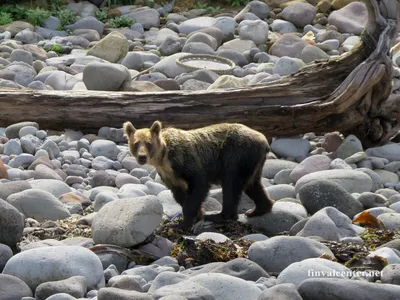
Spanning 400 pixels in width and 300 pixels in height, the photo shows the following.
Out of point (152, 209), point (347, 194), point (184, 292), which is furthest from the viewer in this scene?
point (347, 194)

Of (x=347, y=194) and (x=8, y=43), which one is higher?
(x=347, y=194)

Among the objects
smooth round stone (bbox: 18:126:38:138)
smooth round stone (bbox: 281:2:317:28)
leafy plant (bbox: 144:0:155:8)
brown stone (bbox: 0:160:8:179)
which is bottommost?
leafy plant (bbox: 144:0:155:8)

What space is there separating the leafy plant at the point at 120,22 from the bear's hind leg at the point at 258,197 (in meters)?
10.1

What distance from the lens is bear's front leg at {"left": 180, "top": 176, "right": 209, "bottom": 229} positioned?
8.05m

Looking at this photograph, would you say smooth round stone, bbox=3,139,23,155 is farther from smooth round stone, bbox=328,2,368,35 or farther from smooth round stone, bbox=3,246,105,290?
smooth round stone, bbox=328,2,368,35

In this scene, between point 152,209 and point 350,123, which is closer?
point 152,209

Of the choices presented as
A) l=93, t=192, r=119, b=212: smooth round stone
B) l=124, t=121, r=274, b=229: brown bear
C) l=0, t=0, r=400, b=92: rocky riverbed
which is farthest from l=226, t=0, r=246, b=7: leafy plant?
l=124, t=121, r=274, b=229: brown bear

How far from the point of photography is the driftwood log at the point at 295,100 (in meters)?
10.7

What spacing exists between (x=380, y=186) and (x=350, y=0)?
915 cm

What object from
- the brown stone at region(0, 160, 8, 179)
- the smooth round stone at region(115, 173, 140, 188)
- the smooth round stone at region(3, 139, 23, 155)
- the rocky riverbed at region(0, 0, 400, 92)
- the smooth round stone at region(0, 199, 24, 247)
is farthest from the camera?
the rocky riverbed at region(0, 0, 400, 92)

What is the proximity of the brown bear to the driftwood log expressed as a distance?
243 centimetres

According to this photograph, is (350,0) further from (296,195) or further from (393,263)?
(393,263)

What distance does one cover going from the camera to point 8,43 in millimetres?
16312

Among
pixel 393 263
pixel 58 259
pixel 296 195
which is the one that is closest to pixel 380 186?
pixel 296 195
